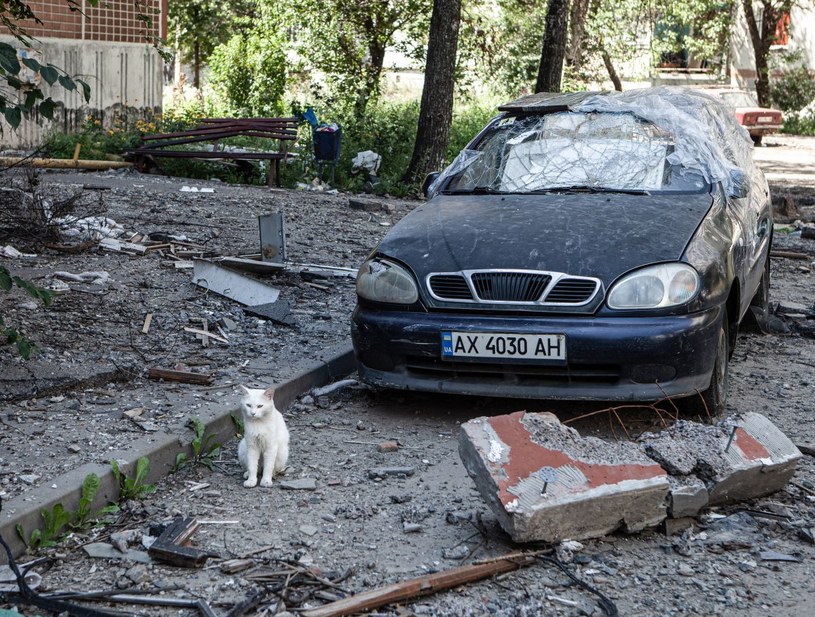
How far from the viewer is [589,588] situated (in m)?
3.70

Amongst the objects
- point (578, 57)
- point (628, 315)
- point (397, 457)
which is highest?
point (578, 57)

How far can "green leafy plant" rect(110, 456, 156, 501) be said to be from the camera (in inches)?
180

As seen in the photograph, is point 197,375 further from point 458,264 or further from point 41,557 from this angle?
point 41,557

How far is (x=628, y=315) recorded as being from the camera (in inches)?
209

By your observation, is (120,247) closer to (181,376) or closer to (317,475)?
(181,376)

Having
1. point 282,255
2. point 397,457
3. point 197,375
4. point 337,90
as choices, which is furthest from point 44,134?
point 397,457

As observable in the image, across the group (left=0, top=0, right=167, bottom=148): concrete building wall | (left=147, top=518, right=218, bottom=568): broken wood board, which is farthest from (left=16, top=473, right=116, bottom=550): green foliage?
(left=0, top=0, right=167, bottom=148): concrete building wall

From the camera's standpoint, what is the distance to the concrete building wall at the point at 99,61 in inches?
707

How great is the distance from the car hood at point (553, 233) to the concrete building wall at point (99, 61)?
12890mm

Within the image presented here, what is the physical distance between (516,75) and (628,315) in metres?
27.6

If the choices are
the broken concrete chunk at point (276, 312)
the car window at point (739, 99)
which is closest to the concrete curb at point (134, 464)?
the broken concrete chunk at point (276, 312)

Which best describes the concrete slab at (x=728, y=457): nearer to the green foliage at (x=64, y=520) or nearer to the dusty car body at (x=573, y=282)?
the dusty car body at (x=573, y=282)

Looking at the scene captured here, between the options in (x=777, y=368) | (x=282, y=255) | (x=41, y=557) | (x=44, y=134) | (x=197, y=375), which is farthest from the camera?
(x=44, y=134)

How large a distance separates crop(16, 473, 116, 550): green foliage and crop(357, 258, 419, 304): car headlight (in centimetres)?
193
